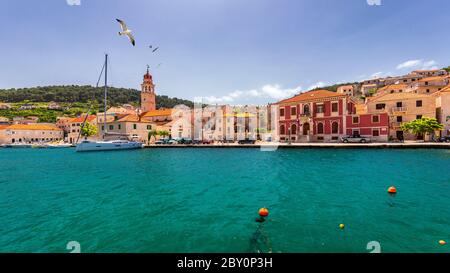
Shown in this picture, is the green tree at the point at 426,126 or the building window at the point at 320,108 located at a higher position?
the building window at the point at 320,108

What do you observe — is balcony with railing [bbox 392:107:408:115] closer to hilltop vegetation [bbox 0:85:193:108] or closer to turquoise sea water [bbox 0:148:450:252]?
turquoise sea water [bbox 0:148:450:252]

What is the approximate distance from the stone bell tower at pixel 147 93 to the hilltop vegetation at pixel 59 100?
143 feet

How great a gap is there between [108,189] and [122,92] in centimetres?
16069

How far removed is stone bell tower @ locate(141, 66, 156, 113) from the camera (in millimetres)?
67875

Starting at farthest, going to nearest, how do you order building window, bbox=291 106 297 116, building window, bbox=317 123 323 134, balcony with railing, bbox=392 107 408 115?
building window, bbox=291 106 297 116, building window, bbox=317 123 323 134, balcony with railing, bbox=392 107 408 115

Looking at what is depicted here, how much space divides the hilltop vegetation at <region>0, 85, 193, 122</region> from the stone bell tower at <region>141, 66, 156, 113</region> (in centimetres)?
4344

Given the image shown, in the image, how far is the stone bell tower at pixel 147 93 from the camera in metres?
67.9

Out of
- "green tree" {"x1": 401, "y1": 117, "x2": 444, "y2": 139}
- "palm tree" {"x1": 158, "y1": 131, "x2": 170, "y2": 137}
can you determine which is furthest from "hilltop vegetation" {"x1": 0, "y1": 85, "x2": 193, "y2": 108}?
"green tree" {"x1": 401, "y1": 117, "x2": 444, "y2": 139}

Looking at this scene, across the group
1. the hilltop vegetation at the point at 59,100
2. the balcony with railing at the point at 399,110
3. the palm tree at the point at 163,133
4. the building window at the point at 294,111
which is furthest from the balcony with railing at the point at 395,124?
the hilltop vegetation at the point at 59,100

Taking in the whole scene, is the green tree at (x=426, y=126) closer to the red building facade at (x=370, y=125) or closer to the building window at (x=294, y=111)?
the red building facade at (x=370, y=125)

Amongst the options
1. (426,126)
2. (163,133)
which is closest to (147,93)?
(163,133)

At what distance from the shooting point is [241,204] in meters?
8.12

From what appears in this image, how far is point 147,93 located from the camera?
69.9 m

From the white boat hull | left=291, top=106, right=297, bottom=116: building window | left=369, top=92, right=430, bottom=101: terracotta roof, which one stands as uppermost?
left=369, top=92, right=430, bottom=101: terracotta roof
